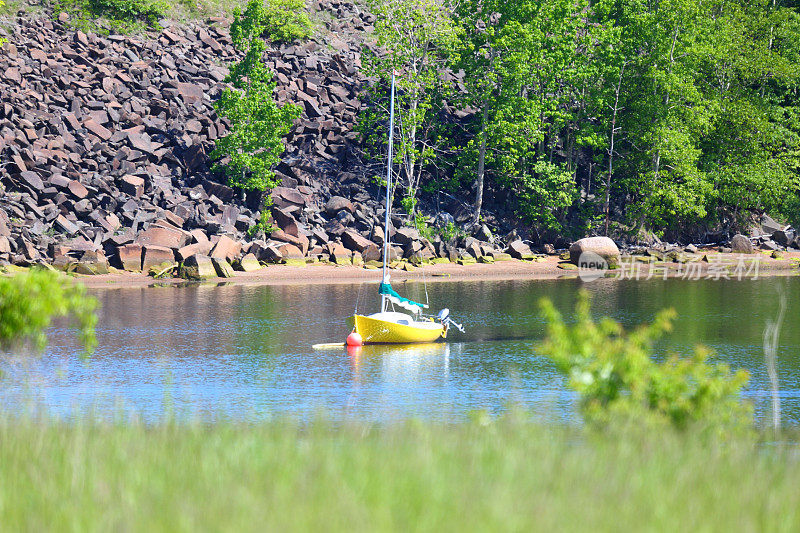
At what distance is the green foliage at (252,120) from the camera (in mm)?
58031

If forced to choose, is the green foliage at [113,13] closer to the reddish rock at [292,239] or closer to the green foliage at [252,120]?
the green foliage at [252,120]

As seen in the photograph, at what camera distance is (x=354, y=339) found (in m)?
32.1

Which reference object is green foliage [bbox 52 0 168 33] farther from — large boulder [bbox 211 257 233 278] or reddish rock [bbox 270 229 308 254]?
large boulder [bbox 211 257 233 278]

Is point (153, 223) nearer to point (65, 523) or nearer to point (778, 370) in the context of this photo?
point (778, 370)

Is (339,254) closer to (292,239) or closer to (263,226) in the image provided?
(292,239)

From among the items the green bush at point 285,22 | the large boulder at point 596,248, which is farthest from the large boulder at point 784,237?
the green bush at point 285,22

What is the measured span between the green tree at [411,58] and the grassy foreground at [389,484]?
51.7 m

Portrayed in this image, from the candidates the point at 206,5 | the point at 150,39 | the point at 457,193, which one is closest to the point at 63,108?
the point at 150,39

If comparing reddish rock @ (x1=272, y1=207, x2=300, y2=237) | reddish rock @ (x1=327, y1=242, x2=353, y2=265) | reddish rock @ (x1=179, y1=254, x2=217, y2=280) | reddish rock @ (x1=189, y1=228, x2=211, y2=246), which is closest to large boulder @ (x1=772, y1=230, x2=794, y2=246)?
reddish rock @ (x1=327, y1=242, x2=353, y2=265)

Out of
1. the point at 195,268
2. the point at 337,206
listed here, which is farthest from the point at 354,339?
the point at 337,206

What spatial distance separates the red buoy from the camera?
32.0m

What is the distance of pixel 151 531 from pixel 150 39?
6911cm

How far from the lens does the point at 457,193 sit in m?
67.9

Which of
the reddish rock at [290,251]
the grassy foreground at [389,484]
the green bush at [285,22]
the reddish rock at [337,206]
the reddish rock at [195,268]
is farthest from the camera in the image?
the green bush at [285,22]
